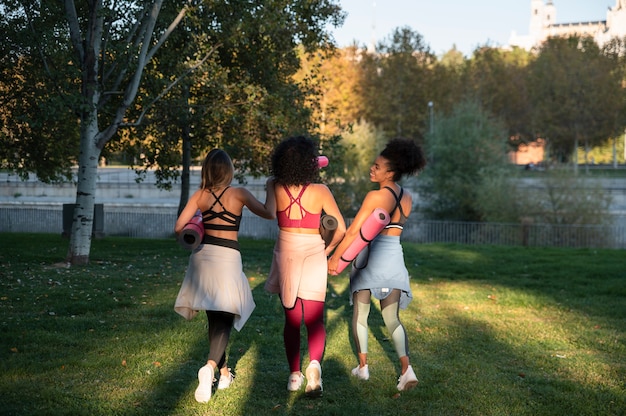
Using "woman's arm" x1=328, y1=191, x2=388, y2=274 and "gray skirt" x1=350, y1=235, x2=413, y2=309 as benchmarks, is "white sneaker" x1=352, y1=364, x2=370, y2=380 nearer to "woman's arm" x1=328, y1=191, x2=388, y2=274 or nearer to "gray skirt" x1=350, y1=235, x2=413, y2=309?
"gray skirt" x1=350, y1=235, x2=413, y2=309

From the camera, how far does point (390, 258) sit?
21.3 ft

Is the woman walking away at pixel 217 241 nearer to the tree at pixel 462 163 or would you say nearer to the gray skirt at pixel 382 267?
the gray skirt at pixel 382 267

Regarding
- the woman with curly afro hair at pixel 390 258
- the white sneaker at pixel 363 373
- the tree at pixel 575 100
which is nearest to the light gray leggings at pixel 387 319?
the woman with curly afro hair at pixel 390 258

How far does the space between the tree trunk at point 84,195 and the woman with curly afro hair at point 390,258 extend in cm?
996

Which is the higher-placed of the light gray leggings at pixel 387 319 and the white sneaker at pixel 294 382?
the light gray leggings at pixel 387 319

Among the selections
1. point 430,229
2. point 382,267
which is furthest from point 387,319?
point 430,229

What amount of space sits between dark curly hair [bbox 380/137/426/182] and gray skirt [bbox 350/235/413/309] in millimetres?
550

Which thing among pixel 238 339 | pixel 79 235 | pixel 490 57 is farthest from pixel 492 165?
pixel 490 57

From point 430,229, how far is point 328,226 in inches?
933

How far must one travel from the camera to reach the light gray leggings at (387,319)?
21.2 feet

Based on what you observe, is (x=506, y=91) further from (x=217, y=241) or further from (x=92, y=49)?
(x=217, y=241)

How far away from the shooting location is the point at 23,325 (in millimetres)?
8750

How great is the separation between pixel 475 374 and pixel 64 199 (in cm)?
4355

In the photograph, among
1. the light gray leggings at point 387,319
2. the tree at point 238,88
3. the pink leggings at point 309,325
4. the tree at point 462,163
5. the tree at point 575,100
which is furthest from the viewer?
the tree at point 575,100
